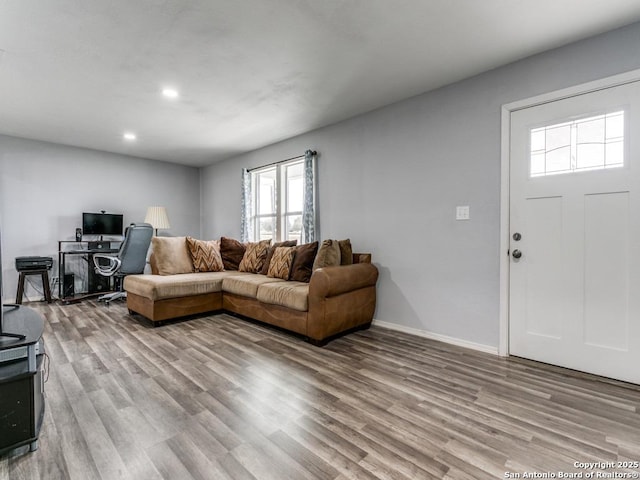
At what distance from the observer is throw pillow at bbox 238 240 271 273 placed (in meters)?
4.34

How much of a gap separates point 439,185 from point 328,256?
132cm

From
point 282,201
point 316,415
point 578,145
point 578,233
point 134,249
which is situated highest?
point 578,145

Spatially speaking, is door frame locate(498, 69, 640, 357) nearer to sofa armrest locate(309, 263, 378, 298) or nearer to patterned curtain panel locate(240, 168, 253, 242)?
sofa armrest locate(309, 263, 378, 298)

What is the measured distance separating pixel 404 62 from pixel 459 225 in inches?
59.9

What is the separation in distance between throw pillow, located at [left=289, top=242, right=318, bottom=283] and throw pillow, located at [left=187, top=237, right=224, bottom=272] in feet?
4.64

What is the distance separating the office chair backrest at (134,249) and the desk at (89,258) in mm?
771

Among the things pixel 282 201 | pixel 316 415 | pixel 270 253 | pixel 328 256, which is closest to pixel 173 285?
pixel 270 253

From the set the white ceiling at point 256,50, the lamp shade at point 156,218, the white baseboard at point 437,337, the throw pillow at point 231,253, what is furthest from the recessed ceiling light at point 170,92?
the white baseboard at point 437,337

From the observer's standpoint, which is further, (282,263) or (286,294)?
(282,263)

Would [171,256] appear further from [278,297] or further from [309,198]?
[309,198]

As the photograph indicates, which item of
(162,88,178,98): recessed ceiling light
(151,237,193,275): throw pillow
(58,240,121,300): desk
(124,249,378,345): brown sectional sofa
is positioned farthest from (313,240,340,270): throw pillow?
(58,240,121,300): desk

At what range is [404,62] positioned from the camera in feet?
8.61

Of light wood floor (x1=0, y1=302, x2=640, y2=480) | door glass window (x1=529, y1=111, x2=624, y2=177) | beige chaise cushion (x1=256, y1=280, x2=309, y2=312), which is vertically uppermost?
door glass window (x1=529, y1=111, x2=624, y2=177)

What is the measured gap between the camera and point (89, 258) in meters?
5.11
